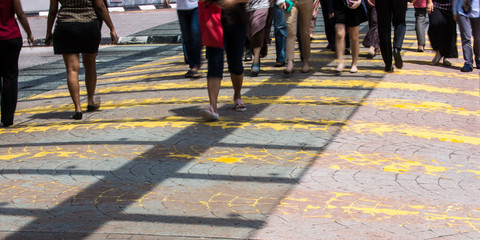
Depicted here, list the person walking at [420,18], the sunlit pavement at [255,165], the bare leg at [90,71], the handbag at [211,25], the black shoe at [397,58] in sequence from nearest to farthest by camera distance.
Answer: the sunlit pavement at [255,165] < the handbag at [211,25] < the bare leg at [90,71] < the black shoe at [397,58] < the person walking at [420,18]

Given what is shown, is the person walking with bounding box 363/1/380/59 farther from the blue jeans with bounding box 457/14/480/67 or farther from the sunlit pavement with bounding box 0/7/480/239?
the sunlit pavement with bounding box 0/7/480/239

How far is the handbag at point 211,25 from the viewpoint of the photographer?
7211mm

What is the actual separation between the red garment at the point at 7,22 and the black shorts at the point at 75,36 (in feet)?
1.50

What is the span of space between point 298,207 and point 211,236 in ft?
2.44

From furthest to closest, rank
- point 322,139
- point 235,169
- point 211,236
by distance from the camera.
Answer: point 322,139 → point 235,169 → point 211,236

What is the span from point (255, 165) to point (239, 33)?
2154 millimetres

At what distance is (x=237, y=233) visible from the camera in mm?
4254

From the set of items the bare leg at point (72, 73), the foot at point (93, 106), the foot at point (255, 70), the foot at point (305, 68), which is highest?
the bare leg at point (72, 73)

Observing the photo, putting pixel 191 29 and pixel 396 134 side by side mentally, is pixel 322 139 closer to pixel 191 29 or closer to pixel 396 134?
pixel 396 134

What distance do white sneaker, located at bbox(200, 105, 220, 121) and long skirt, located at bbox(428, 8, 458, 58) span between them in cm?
557

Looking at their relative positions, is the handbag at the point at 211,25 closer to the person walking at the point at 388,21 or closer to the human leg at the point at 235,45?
the human leg at the point at 235,45

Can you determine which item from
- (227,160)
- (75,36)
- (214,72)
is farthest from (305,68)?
(227,160)

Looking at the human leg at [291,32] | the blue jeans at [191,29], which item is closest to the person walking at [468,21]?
the human leg at [291,32]

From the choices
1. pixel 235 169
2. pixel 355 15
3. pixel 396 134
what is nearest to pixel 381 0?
pixel 355 15
